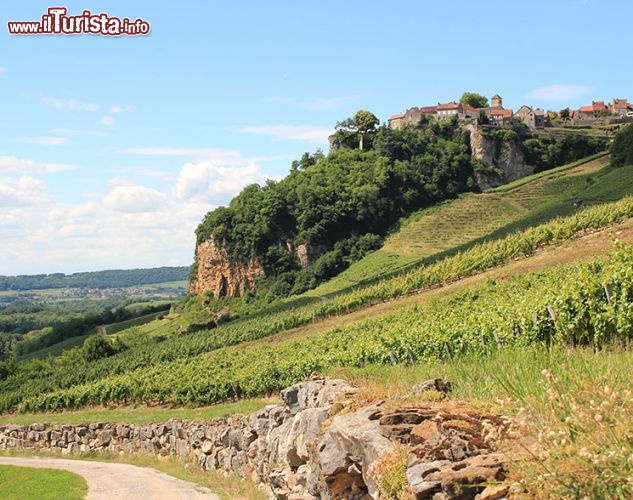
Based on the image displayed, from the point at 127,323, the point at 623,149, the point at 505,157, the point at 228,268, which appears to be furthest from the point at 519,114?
the point at 127,323

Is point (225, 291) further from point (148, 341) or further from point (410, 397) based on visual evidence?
point (410, 397)

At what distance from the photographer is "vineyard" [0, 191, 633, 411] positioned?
1580 cm

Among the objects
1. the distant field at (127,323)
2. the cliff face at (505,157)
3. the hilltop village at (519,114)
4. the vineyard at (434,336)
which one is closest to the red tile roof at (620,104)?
the hilltop village at (519,114)

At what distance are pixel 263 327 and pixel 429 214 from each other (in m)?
55.4

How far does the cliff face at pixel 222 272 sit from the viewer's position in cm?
10812

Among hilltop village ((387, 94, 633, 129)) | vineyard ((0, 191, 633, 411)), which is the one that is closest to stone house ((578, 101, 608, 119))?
hilltop village ((387, 94, 633, 129))

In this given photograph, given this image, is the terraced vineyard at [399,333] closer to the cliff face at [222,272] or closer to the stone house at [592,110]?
the cliff face at [222,272]

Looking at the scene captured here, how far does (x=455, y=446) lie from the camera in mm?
6406

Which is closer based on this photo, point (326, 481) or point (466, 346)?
point (326, 481)

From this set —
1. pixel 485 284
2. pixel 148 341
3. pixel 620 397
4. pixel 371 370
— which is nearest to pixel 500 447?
pixel 620 397

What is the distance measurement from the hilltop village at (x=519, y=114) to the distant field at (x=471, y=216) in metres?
19.1

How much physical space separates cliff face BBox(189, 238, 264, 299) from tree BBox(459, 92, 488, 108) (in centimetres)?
7044

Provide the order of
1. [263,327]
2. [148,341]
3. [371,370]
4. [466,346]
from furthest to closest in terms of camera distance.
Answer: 1. [148,341]
2. [263,327]
3. [466,346]
4. [371,370]

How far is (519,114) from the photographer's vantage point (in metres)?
134
